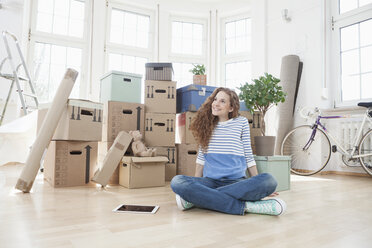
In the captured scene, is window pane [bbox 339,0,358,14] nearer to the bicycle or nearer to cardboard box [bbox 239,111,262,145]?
the bicycle

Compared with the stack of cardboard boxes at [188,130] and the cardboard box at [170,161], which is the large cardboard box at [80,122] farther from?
the stack of cardboard boxes at [188,130]

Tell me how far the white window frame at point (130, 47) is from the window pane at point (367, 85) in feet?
10.5

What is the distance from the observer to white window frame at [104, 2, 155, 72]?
460 centimetres

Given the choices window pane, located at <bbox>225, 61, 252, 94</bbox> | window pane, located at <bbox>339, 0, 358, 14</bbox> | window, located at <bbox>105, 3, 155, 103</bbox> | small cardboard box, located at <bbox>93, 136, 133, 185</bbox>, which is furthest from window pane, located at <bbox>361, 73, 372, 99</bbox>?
window, located at <bbox>105, 3, 155, 103</bbox>

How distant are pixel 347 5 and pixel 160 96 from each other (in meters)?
2.81

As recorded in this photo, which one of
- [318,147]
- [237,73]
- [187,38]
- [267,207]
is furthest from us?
[187,38]

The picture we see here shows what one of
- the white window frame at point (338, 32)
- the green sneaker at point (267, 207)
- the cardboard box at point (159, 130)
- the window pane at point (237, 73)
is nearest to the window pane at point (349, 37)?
the white window frame at point (338, 32)

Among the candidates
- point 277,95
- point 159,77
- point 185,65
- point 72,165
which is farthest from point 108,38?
point 277,95

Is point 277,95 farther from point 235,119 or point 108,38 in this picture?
point 108,38

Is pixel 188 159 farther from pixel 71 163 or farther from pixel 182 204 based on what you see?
pixel 182 204

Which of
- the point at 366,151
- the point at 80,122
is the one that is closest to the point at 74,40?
the point at 80,122

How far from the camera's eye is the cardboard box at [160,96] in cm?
281

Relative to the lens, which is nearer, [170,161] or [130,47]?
[170,161]

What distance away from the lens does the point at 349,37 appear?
3.61 metres
